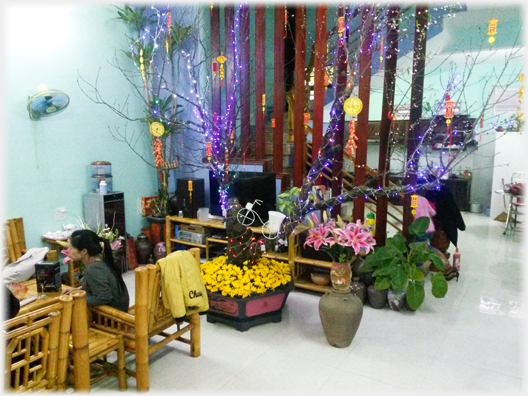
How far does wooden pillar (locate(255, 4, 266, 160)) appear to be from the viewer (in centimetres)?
Result: 470

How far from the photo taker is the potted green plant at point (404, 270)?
3457 millimetres

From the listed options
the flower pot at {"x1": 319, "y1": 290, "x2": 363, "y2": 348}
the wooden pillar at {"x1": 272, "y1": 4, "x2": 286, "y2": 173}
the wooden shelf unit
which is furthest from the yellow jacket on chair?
the wooden pillar at {"x1": 272, "y1": 4, "x2": 286, "y2": 173}

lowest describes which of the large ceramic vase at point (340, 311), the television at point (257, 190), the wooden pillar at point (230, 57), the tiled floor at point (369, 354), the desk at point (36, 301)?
the tiled floor at point (369, 354)

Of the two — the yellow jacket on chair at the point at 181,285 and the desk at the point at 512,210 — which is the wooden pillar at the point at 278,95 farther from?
the desk at the point at 512,210

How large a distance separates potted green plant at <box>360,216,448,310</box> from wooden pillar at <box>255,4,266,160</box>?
6.51 feet

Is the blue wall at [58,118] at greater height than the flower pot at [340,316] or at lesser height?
greater

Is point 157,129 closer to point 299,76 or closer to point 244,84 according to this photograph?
point 244,84

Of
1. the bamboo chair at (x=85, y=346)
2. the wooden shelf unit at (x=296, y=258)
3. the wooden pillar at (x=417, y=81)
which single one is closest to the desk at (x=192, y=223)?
the wooden shelf unit at (x=296, y=258)

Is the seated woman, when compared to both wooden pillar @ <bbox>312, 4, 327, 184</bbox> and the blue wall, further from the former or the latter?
wooden pillar @ <bbox>312, 4, 327, 184</bbox>

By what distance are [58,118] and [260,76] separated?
7.70 feet

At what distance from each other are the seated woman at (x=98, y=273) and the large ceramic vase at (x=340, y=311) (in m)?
1.44

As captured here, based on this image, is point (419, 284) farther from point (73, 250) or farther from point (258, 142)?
point (73, 250)

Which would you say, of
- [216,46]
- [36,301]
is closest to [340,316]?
[36,301]

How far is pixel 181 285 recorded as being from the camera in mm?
2480
